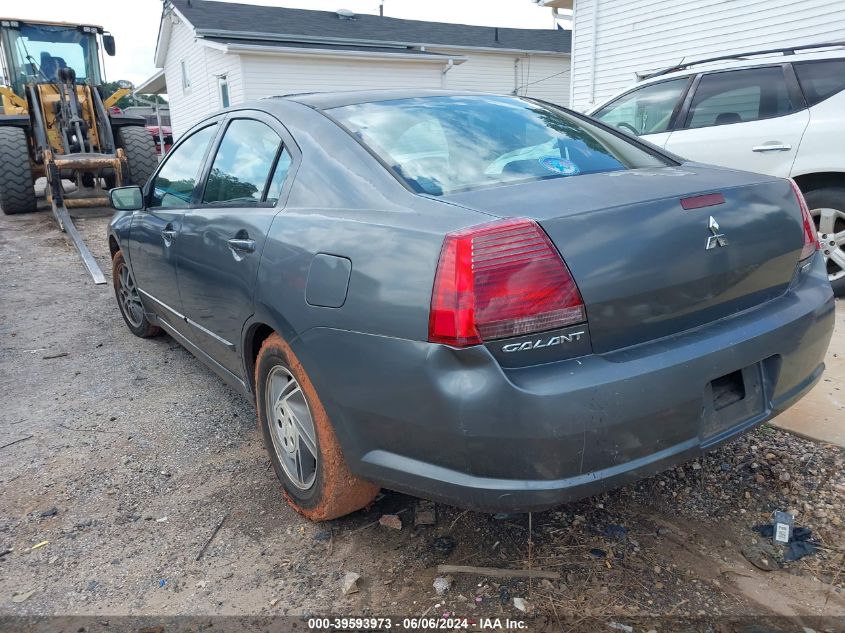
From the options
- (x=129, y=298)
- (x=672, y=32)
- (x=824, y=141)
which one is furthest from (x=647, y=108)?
(x=672, y=32)

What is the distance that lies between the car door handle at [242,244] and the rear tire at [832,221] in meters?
4.28

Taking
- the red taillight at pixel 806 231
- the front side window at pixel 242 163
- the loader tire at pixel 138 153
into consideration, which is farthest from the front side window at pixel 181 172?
the loader tire at pixel 138 153

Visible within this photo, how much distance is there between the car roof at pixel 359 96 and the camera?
2861 millimetres

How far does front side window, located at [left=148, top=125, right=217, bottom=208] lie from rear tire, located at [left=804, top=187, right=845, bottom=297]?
4.32 m

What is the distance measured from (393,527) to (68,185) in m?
19.0

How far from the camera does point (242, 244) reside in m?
2.72

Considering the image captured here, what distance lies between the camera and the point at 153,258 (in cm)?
395

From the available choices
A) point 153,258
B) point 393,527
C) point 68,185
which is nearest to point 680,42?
point 153,258

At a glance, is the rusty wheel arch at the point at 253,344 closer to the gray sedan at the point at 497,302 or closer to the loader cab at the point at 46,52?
the gray sedan at the point at 497,302

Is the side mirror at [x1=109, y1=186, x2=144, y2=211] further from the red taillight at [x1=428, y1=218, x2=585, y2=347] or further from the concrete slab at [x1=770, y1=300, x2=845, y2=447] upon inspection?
the concrete slab at [x1=770, y1=300, x2=845, y2=447]

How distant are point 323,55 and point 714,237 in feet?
58.6

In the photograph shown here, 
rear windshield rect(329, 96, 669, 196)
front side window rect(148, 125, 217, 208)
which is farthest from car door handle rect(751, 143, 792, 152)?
front side window rect(148, 125, 217, 208)

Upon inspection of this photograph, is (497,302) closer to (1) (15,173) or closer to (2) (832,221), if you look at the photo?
(2) (832,221)

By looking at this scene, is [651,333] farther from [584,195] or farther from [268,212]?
[268,212]
